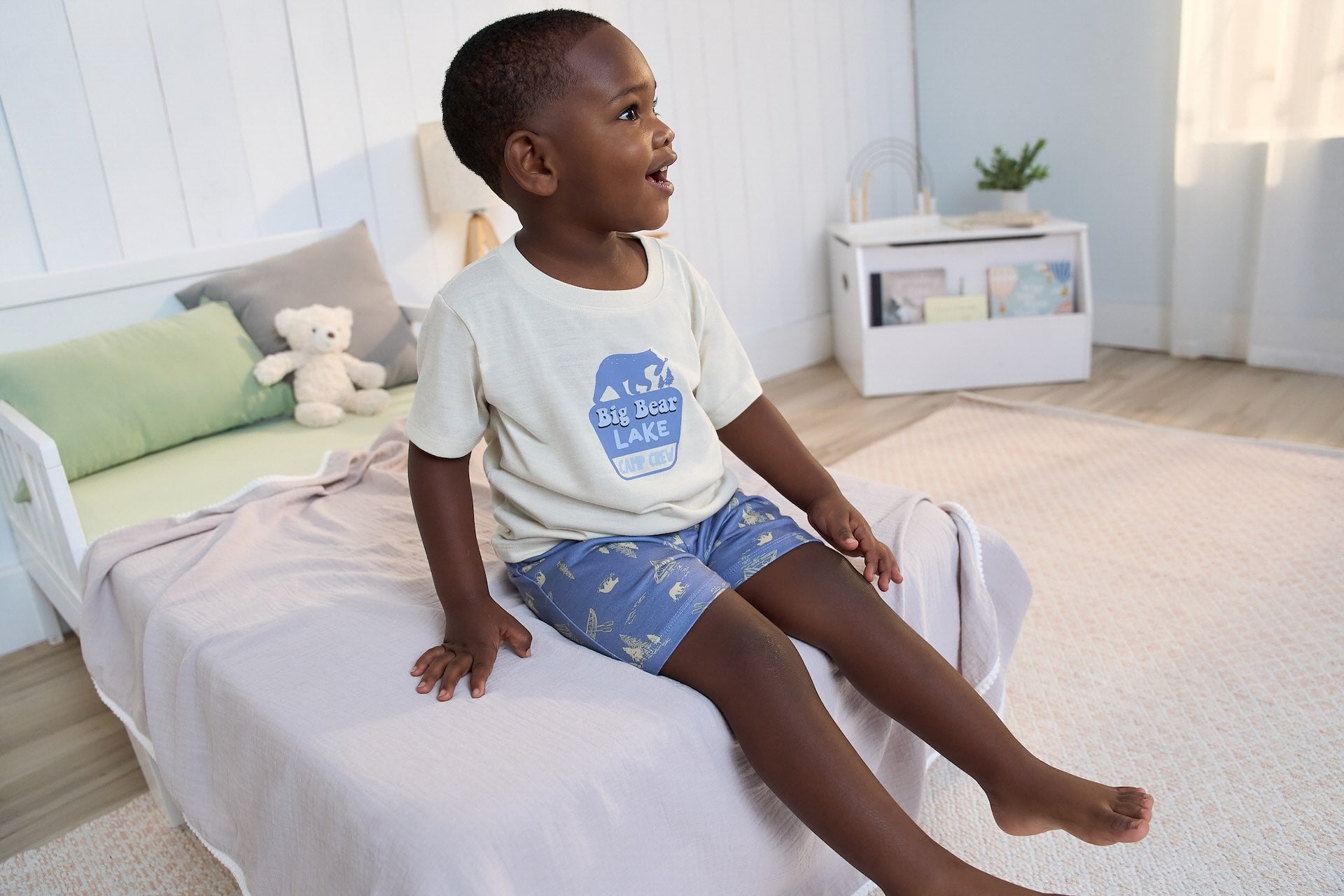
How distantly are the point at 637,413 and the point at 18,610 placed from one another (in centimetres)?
154

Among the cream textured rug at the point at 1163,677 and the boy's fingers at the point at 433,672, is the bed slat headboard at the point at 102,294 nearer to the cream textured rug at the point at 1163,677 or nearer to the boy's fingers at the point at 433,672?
the cream textured rug at the point at 1163,677

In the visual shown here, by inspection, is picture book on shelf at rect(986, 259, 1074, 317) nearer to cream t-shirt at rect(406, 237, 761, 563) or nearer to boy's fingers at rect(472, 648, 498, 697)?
cream t-shirt at rect(406, 237, 761, 563)

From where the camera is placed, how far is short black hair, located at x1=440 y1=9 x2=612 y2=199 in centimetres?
97

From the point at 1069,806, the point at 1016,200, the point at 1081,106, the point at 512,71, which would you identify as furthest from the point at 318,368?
the point at 1081,106

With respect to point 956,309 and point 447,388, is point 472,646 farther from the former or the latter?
point 956,309

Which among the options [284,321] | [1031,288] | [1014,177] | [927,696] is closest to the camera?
[927,696]

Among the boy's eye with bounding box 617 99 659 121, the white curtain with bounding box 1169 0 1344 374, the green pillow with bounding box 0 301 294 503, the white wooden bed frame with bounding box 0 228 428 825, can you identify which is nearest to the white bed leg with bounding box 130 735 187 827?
the white wooden bed frame with bounding box 0 228 428 825

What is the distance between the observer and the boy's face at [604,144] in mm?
974

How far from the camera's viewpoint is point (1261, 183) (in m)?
2.68

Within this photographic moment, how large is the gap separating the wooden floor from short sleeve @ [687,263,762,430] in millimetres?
1016

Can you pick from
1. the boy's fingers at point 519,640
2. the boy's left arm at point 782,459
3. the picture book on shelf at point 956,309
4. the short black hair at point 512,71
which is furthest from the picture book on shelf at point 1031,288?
the boy's fingers at point 519,640

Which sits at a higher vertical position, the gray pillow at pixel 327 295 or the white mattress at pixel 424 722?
the gray pillow at pixel 327 295

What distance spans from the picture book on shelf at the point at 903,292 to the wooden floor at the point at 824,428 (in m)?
0.23

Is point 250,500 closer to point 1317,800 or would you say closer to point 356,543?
point 356,543
